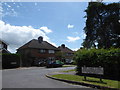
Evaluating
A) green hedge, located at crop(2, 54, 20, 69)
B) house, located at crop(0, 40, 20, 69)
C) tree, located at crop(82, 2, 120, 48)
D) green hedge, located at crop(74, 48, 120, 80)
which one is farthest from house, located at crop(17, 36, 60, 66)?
green hedge, located at crop(74, 48, 120, 80)

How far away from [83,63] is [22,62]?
2355 centimetres

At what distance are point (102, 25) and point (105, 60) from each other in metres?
24.9

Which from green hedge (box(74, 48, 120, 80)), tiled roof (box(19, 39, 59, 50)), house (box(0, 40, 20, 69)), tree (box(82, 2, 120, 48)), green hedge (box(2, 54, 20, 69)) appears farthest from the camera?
tiled roof (box(19, 39, 59, 50))

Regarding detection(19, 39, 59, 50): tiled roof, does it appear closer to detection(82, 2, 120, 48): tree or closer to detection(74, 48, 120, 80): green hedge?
detection(82, 2, 120, 48): tree

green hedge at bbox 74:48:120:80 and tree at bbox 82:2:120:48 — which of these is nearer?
green hedge at bbox 74:48:120:80

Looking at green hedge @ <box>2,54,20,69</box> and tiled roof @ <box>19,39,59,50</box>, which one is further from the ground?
tiled roof @ <box>19,39,59,50</box>

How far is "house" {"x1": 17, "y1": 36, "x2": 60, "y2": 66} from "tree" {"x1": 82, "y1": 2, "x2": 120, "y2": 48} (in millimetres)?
13548

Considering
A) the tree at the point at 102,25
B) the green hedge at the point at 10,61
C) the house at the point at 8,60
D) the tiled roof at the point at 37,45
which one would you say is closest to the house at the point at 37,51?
the tiled roof at the point at 37,45

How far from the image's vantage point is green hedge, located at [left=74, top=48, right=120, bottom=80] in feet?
45.2

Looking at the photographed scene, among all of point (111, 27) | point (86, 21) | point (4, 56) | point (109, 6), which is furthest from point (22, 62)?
point (109, 6)

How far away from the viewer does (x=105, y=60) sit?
47.6 ft

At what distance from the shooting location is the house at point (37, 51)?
4247 cm

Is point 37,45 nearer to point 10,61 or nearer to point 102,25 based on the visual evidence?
point 10,61

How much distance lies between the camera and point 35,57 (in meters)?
43.9
